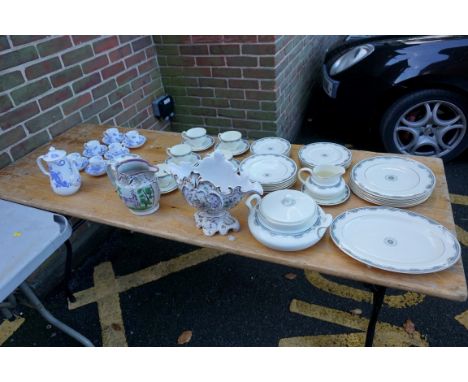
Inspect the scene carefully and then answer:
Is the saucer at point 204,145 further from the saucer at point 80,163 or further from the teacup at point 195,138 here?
the saucer at point 80,163

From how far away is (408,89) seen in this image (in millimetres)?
2568

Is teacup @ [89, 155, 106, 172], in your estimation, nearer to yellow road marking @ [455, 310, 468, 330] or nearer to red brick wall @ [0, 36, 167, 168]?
red brick wall @ [0, 36, 167, 168]

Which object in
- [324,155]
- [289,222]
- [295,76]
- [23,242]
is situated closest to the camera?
[289,222]

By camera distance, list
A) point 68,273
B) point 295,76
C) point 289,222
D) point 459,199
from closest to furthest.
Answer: point 289,222 → point 68,273 → point 459,199 → point 295,76

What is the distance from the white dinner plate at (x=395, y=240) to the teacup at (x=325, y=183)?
0.35 feet

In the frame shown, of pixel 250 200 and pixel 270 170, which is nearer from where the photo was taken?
pixel 250 200

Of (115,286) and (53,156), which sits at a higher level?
A: (53,156)

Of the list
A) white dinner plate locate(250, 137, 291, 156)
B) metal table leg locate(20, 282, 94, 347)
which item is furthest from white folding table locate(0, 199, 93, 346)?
white dinner plate locate(250, 137, 291, 156)

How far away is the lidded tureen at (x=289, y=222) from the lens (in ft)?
3.72

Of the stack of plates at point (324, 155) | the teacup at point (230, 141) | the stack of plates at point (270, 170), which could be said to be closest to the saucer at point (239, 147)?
the teacup at point (230, 141)

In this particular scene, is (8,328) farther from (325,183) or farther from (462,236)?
(462,236)

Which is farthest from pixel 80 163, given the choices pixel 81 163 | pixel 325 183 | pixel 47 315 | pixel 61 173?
pixel 325 183

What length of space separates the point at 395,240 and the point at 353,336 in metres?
0.81

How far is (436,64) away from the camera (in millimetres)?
2416
